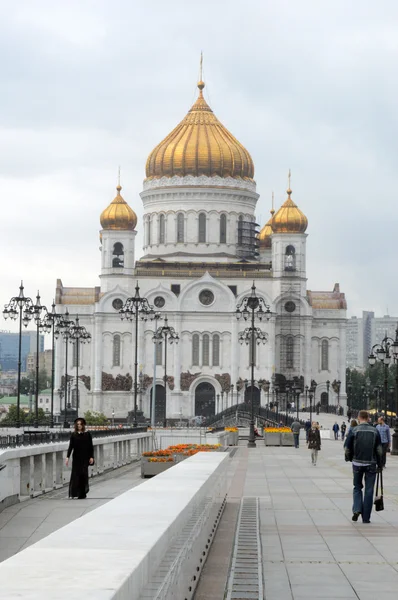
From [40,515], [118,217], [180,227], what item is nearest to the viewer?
[40,515]

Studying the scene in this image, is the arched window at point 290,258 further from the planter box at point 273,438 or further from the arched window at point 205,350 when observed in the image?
the planter box at point 273,438

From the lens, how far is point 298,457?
36.1m

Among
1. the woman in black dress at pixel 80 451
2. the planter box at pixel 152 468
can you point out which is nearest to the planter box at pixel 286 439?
the planter box at pixel 152 468

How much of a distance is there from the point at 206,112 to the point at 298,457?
78.6 metres

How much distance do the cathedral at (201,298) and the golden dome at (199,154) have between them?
0.36 feet

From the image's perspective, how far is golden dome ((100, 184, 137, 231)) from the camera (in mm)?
105250

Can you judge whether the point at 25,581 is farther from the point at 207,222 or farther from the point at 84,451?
the point at 207,222

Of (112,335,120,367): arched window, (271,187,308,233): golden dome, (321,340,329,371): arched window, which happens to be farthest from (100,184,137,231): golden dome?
(321,340,329,371): arched window

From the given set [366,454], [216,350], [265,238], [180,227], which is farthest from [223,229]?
[366,454]

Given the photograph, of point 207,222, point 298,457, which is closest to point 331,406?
point 207,222

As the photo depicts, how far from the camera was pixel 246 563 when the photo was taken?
1066 centimetres

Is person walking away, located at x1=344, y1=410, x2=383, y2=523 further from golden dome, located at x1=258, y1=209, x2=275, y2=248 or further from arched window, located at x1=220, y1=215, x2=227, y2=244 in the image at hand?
golden dome, located at x1=258, y1=209, x2=275, y2=248

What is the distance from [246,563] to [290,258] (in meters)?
96.2

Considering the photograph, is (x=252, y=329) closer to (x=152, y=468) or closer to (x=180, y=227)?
(x=152, y=468)
